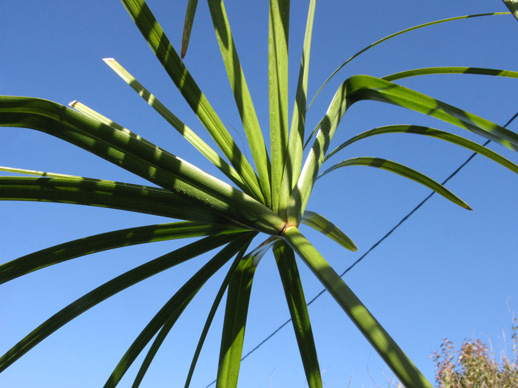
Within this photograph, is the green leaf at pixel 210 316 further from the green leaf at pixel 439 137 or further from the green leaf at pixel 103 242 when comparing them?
the green leaf at pixel 439 137

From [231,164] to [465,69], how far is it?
778 millimetres

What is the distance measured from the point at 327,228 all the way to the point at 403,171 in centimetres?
32

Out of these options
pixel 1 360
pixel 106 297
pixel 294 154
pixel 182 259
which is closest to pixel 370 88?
pixel 294 154

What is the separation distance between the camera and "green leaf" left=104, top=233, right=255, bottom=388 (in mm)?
1311

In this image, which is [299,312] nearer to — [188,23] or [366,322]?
[366,322]

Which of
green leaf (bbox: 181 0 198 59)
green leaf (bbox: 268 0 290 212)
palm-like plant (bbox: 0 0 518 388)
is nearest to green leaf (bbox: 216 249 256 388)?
palm-like plant (bbox: 0 0 518 388)

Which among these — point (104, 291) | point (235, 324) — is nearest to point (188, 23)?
point (104, 291)

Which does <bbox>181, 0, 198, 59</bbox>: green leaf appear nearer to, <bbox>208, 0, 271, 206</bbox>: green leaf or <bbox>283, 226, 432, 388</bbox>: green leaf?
<bbox>208, 0, 271, 206</bbox>: green leaf

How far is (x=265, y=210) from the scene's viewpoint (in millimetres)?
967

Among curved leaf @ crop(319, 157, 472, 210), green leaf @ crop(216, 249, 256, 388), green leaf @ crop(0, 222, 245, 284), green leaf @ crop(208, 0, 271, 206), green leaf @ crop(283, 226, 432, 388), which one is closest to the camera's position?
green leaf @ crop(283, 226, 432, 388)

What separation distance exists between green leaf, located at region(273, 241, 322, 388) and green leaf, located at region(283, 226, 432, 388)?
42 cm

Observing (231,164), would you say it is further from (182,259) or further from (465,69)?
(465,69)

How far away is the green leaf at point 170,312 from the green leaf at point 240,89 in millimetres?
217

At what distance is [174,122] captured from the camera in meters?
1.41
